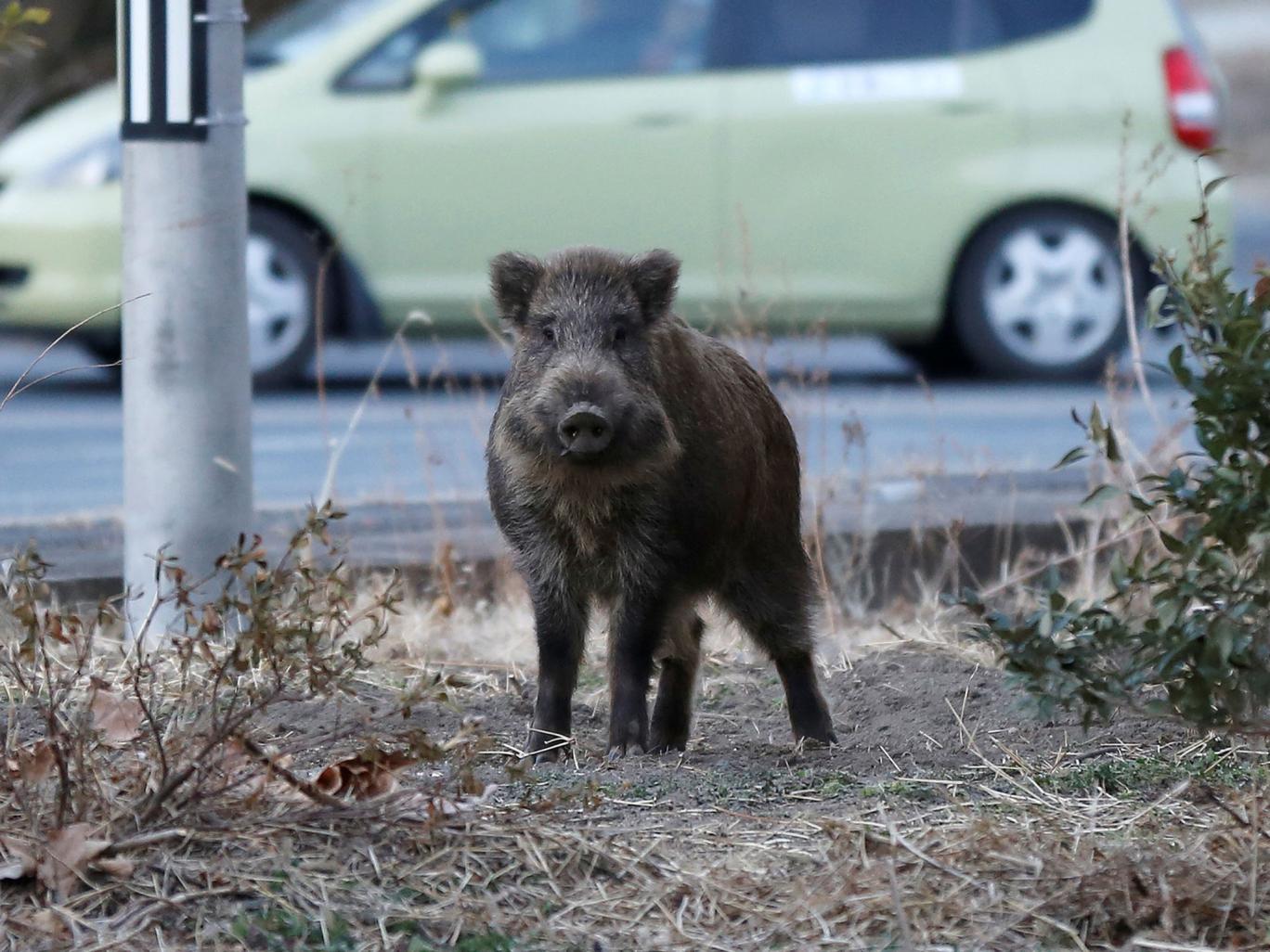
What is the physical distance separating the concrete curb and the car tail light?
371cm

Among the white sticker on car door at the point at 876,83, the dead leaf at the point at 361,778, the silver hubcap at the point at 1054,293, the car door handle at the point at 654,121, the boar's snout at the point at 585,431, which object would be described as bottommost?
the dead leaf at the point at 361,778

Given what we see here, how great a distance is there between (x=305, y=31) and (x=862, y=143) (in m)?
2.83

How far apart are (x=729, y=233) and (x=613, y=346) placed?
534cm

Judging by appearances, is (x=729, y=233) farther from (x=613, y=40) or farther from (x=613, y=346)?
(x=613, y=346)

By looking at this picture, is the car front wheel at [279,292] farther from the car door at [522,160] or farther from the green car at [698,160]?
the car door at [522,160]

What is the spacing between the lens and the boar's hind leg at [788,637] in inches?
185

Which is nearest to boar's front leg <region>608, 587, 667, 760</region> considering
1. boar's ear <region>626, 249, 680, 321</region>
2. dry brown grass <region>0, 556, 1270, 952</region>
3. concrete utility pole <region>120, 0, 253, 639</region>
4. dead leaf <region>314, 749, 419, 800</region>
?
dry brown grass <region>0, 556, 1270, 952</region>

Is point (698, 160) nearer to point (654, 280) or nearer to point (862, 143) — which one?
point (862, 143)

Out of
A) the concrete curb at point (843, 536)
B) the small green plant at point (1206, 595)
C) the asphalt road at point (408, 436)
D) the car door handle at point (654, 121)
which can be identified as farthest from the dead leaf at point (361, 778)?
the car door handle at point (654, 121)

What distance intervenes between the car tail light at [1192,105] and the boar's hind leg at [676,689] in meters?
6.09

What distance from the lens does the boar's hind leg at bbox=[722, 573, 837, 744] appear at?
15.4 feet

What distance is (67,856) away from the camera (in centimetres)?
312

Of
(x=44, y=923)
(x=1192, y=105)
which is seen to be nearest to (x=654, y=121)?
(x=1192, y=105)

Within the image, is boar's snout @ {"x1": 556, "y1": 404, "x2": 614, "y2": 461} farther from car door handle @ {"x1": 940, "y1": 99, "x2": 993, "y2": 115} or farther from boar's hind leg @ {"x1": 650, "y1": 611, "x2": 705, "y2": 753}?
car door handle @ {"x1": 940, "y1": 99, "x2": 993, "y2": 115}
